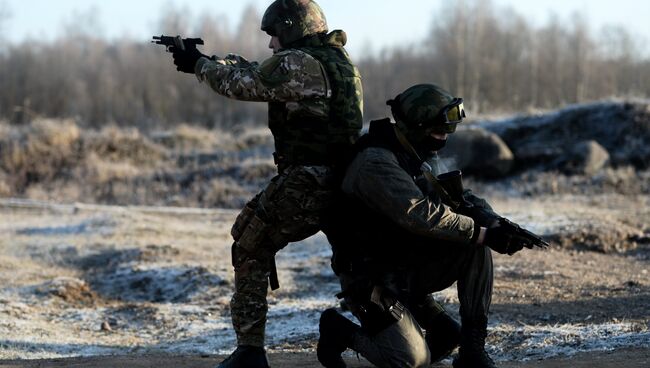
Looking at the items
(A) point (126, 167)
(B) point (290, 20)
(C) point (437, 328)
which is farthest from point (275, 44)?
(A) point (126, 167)

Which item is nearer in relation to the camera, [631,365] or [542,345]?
[631,365]

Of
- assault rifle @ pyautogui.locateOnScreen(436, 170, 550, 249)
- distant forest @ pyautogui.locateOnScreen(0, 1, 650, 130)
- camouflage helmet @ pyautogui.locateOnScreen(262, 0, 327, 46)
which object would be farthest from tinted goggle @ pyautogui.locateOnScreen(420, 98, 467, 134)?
distant forest @ pyautogui.locateOnScreen(0, 1, 650, 130)

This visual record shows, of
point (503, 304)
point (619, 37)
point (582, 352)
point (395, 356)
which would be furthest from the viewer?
point (619, 37)

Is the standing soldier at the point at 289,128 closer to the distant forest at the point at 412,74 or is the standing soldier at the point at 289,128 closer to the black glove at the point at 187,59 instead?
the black glove at the point at 187,59

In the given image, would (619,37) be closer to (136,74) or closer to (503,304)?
(136,74)

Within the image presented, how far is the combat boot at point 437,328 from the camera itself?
17.0 feet

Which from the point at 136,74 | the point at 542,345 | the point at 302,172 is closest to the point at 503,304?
the point at 542,345

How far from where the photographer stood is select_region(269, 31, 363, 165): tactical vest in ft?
16.1

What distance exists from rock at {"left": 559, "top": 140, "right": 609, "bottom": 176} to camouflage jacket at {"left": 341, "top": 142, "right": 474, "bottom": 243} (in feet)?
43.5

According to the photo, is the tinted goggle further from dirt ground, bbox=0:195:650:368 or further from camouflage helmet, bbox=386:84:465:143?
dirt ground, bbox=0:195:650:368

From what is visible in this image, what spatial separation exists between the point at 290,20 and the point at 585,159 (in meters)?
13.6

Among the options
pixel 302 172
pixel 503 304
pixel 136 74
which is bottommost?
pixel 503 304

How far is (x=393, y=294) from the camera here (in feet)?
15.8

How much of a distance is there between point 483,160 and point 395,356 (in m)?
13.6
